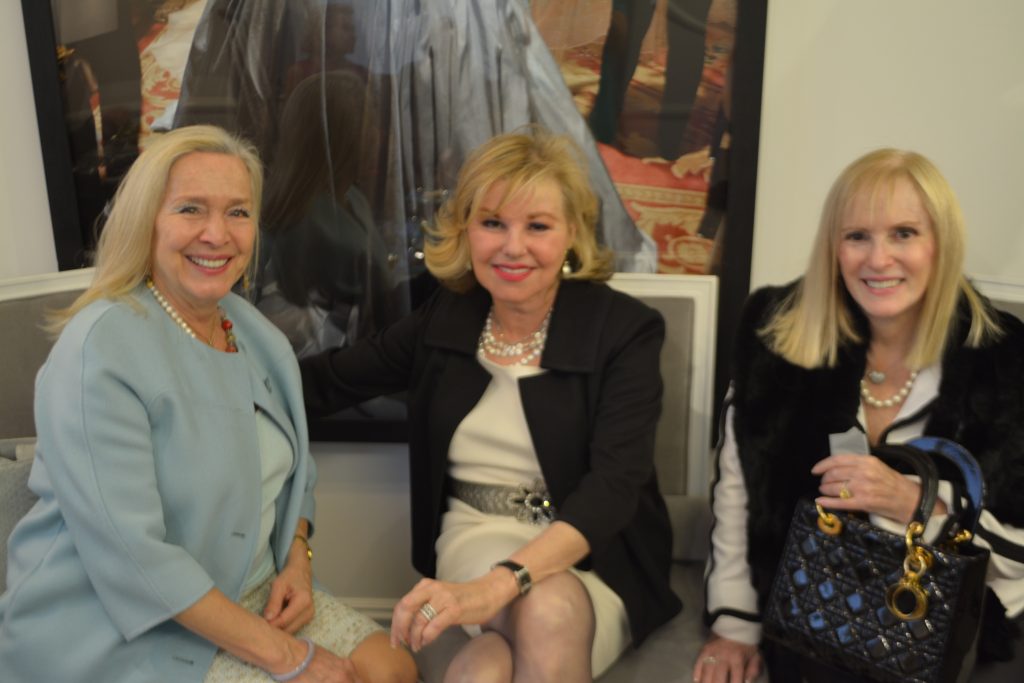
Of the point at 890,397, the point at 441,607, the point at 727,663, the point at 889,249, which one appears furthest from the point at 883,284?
the point at 441,607

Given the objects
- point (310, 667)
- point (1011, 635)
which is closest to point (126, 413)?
point (310, 667)

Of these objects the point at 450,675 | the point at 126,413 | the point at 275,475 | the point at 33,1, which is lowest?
the point at 450,675

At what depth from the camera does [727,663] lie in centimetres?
175

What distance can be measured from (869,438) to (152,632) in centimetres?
140

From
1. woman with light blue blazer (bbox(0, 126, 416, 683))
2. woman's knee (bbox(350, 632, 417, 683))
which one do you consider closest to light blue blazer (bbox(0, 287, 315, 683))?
woman with light blue blazer (bbox(0, 126, 416, 683))

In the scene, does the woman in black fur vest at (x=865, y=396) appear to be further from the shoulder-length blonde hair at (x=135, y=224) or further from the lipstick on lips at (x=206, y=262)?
the shoulder-length blonde hair at (x=135, y=224)

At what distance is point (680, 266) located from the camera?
2.26m

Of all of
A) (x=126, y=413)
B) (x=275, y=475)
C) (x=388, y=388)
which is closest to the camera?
(x=126, y=413)

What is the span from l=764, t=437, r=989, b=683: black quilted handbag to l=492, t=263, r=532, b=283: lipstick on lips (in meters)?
0.71

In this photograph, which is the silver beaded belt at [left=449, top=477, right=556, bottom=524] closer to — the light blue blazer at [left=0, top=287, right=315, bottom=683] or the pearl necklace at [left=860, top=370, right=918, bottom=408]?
the light blue blazer at [left=0, top=287, right=315, bottom=683]

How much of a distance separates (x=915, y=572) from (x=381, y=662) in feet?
3.27

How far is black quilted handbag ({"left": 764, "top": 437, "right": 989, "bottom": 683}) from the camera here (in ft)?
4.47

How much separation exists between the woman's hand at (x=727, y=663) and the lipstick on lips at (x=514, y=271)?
2.86 ft

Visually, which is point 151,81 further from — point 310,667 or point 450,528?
point 310,667
